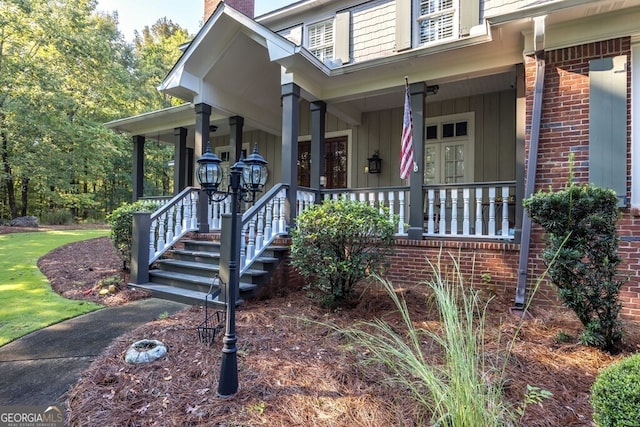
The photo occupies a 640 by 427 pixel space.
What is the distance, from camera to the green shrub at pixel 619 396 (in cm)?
165

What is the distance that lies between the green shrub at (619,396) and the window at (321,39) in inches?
325

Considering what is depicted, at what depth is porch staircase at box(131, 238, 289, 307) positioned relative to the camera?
5062mm

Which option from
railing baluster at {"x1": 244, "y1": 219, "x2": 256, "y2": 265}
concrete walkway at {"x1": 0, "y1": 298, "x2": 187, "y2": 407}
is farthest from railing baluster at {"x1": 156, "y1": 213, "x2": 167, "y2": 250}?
railing baluster at {"x1": 244, "y1": 219, "x2": 256, "y2": 265}

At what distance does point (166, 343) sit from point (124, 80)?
2183cm

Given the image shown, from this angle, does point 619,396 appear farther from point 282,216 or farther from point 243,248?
point 282,216

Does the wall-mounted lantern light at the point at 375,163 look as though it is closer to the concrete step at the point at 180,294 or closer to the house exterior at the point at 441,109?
the house exterior at the point at 441,109

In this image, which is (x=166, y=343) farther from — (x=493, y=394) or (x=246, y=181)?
(x=493, y=394)

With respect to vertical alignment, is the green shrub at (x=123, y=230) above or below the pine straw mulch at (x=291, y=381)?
above

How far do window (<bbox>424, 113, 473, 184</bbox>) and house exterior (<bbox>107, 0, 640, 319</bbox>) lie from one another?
24 millimetres

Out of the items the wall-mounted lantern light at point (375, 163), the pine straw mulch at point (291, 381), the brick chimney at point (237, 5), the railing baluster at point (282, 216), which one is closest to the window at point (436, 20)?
the wall-mounted lantern light at point (375, 163)

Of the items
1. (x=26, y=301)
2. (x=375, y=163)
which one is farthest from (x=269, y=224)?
(x=26, y=301)

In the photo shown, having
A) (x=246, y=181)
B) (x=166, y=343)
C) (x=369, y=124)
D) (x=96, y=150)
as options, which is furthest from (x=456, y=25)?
(x=96, y=150)

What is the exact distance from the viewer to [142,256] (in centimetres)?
582

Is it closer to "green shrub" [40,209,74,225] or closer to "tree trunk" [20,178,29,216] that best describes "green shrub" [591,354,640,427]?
"green shrub" [40,209,74,225]
